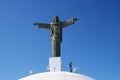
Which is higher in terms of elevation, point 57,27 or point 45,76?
point 57,27

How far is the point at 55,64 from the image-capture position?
28844 mm

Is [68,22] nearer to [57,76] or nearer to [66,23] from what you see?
[66,23]

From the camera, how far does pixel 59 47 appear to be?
3036 cm

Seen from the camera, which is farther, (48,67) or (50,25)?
(50,25)

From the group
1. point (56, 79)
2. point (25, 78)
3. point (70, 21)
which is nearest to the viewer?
point (56, 79)

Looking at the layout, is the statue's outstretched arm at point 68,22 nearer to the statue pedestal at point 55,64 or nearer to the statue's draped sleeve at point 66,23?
the statue's draped sleeve at point 66,23

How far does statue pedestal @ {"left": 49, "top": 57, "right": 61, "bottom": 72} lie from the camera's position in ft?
94.2

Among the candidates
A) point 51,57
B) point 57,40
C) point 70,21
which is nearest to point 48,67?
point 51,57

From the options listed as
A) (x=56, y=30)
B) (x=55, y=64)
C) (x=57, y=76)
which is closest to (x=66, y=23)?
(x=56, y=30)

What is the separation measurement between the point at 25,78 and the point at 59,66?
4.19 meters

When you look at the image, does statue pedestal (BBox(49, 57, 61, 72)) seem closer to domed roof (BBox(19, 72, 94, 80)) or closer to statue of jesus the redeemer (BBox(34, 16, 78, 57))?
statue of jesus the redeemer (BBox(34, 16, 78, 57))

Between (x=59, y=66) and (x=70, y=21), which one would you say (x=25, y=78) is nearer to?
(x=59, y=66)

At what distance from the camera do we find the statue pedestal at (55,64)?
2872cm

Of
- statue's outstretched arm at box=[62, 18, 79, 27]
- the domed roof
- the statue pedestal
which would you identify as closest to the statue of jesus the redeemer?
statue's outstretched arm at box=[62, 18, 79, 27]
